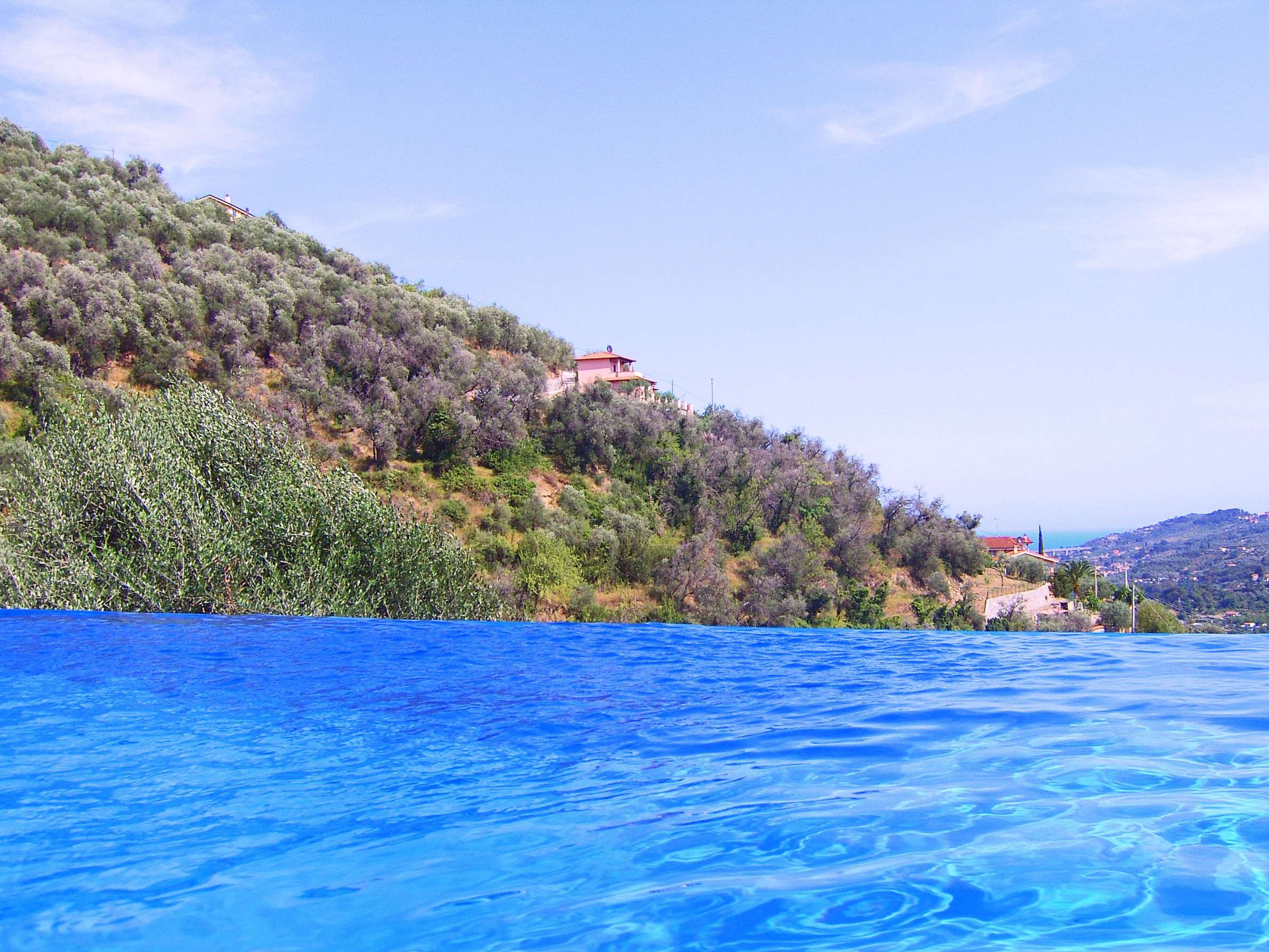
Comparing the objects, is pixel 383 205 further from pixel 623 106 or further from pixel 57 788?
pixel 57 788

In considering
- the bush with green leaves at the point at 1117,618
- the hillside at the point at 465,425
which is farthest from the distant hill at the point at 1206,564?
the hillside at the point at 465,425

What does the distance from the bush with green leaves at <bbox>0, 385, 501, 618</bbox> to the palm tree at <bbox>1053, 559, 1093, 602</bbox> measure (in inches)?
1274

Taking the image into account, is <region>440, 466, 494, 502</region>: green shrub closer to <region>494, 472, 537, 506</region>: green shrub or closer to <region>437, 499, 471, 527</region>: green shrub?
<region>494, 472, 537, 506</region>: green shrub

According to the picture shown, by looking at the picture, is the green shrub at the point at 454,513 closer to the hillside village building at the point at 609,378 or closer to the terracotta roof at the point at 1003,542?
the hillside village building at the point at 609,378

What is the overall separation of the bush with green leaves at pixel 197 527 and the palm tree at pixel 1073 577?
1274 inches

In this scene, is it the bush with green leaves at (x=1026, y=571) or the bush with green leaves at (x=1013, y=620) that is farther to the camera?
the bush with green leaves at (x=1026, y=571)

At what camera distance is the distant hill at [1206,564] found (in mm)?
34062

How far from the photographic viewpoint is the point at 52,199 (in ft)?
103

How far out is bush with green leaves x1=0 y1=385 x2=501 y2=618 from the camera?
11.4 m

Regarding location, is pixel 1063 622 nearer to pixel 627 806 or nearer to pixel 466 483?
pixel 466 483

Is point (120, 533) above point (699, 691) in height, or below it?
above

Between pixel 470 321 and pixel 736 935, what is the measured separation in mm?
35763

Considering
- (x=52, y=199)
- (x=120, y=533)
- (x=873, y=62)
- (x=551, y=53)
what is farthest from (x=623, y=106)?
(x=52, y=199)

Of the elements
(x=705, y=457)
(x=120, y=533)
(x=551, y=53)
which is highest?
(x=551, y=53)
